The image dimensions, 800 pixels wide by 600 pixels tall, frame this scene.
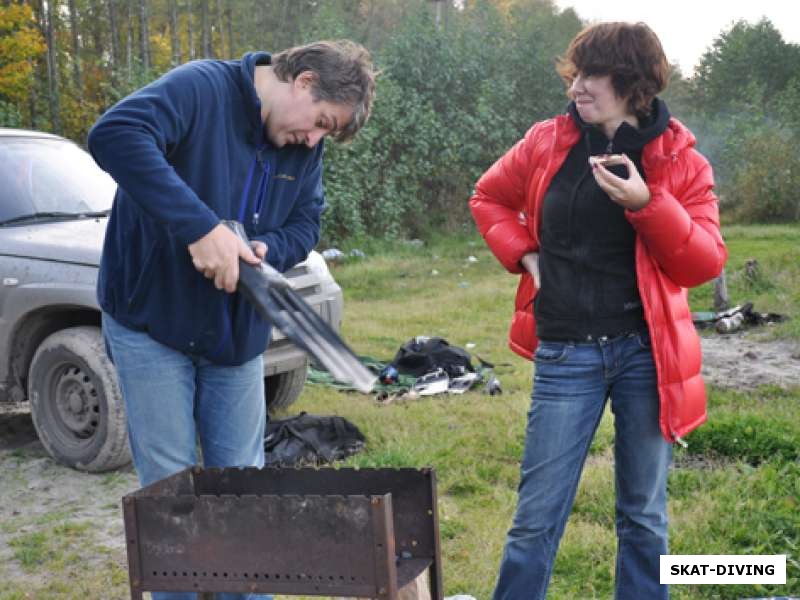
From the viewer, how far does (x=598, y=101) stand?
3.04 m

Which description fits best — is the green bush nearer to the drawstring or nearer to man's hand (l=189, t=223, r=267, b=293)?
the drawstring

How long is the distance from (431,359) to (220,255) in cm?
544

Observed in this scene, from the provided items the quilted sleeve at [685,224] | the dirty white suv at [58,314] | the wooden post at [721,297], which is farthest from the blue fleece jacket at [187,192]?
the wooden post at [721,297]

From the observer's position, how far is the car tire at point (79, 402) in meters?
5.47

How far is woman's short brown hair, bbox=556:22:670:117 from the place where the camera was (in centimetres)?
299

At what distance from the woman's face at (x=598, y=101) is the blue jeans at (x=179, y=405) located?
136cm

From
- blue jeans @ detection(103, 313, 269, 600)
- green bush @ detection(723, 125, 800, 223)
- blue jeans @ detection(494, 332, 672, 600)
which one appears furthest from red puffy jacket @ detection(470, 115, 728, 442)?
green bush @ detection(723, 125, 800, 223)

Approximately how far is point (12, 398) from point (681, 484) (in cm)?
405

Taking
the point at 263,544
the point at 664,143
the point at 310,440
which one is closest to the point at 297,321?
the point at 263,544

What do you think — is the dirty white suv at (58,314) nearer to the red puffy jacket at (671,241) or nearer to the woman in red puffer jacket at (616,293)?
the woman in red puffer jacket at (616,293)

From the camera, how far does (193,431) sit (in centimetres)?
306

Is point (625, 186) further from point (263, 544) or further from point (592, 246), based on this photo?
point (263, 544)

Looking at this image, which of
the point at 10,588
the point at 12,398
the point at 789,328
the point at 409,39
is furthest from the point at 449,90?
the point at 10,588

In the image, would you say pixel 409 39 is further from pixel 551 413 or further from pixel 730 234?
pixel 551 413
